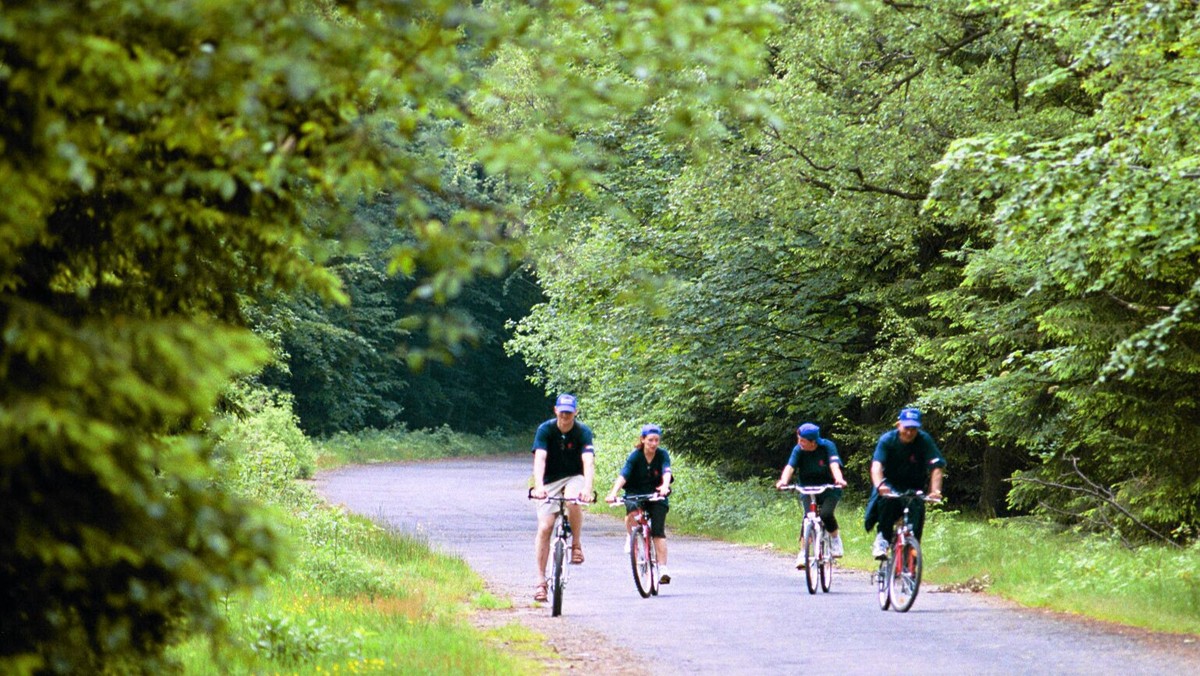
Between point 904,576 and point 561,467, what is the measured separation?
3340 mm

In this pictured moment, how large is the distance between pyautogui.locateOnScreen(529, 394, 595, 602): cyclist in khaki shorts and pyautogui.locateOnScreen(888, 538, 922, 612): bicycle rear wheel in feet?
9.62

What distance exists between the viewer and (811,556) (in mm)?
15789

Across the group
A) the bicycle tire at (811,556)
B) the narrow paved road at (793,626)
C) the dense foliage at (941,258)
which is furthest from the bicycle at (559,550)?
the bicycle tire at (811,556)

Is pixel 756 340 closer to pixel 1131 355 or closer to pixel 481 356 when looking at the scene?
pixel 1131 355

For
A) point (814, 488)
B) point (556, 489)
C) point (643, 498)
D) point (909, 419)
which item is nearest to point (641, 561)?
point (643, 498)

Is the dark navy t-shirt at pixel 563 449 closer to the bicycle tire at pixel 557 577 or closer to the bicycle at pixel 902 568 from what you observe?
the bicycle tire at pixel 557 577

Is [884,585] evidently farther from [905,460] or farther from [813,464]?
[813,464]

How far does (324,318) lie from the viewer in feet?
202

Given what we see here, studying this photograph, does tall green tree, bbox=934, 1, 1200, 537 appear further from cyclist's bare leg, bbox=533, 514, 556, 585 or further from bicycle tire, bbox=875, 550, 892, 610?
cyclist's bare leg, bbox=533, 514, 556, 585

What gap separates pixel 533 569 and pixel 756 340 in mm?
8821

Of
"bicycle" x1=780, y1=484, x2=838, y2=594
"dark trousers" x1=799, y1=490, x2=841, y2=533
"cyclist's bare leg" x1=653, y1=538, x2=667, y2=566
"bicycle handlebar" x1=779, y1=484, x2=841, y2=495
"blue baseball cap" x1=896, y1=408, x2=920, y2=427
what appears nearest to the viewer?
"blue baseball cap" x1=896, y1=408, x2=920, y2=427

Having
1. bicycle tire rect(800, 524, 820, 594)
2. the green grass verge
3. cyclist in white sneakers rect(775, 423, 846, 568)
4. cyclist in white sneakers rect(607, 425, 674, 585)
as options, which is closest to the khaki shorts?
cyclist in white sneakers rect(607, 425, 674, 585)

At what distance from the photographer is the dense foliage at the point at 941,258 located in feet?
42.7

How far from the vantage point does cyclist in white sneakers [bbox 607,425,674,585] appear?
15.4 m
